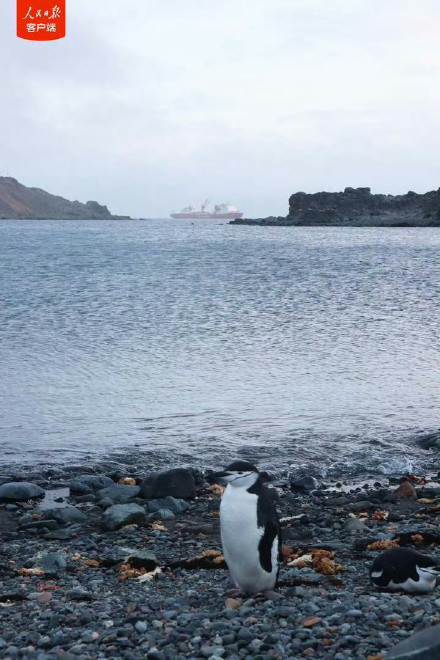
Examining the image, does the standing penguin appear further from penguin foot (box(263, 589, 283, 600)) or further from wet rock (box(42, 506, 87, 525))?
wet rock (box(42, 506, 87, 525))

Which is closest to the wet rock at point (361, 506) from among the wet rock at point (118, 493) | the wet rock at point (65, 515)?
the wet rock at point (118, 493)

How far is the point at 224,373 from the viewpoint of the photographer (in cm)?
2128

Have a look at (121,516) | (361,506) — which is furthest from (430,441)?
(121,516)

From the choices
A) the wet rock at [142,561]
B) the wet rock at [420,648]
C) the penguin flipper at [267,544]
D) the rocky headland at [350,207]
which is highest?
the rocky headland at [350,207]

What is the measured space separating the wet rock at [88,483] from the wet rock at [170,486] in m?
0.82

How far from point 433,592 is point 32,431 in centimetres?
1017

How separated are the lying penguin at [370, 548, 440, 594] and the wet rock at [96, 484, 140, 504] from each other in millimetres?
4913

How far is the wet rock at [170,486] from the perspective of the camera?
11.8 meters

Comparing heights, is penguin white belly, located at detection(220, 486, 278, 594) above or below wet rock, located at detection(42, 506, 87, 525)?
above

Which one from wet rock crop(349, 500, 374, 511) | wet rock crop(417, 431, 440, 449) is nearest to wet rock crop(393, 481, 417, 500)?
wet rock crop(349, 500, 374, 511)

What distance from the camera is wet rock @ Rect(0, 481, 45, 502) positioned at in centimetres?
1183

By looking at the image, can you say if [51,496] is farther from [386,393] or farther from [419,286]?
[419,286]

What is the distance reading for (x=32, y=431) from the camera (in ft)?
52.6

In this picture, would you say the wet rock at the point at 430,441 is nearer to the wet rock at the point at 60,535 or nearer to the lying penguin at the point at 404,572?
the wet rock at the point at 60,535
